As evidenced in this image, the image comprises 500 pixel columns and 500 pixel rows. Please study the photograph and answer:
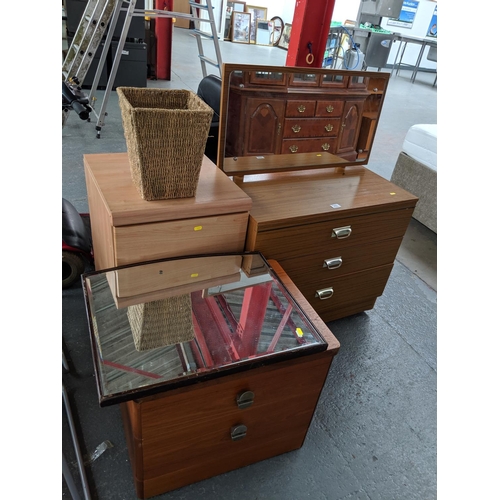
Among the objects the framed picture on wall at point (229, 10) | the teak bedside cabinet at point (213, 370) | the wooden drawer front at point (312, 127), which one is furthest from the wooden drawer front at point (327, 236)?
the framed picture on wall at point (229, 10)

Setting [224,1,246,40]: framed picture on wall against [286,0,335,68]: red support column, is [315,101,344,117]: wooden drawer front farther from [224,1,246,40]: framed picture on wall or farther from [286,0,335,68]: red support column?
[224,1,246,40]: framed picture on wall

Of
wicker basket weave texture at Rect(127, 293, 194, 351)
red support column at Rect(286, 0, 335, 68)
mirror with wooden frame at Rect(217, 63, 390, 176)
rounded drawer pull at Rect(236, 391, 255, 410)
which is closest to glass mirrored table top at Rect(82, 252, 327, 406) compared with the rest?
wicker basket weave texture at Rect(127, 293, 194, 351)

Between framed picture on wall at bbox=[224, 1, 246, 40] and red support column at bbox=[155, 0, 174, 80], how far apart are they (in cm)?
528

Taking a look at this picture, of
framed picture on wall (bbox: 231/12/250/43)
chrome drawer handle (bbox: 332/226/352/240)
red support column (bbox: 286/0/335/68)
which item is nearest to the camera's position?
chrome drawer handle (bbox: 332/226/352/240)

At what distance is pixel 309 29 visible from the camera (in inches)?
111

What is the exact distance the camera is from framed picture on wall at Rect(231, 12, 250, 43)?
991 cm

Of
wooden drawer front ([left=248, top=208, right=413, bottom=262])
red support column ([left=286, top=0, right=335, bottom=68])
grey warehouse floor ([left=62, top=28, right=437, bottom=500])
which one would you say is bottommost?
grey warehouse floor ([left=62, top=28, right=437, bottom=500])

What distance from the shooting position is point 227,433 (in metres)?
1.06

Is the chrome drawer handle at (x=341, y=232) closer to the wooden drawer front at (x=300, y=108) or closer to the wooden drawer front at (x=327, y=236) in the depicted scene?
the wooden drawer front at (x=327, y=236)

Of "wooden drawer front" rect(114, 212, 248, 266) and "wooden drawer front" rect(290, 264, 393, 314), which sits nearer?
"wooden drawer front" rect(114, 212, 248, 266)

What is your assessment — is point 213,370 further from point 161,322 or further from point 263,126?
point 263,126

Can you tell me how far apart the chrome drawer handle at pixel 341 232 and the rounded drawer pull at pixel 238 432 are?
734mm

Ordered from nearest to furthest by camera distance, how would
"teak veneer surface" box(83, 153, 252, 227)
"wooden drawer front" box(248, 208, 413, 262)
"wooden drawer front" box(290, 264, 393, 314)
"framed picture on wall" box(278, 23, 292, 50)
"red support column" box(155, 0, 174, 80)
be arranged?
"teak veneer surface" box(83, 153, 252, 227)
"wooden drawer front" box(248, 208, 413, 262)
"wooden drawer front" box(290, 264, 393, 314)
"red support column" box(155, 0, 174, 80)
"framed picture on wall" box(278, 23, 292, 50)

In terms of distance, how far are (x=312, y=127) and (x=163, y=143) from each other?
778 millimetres
